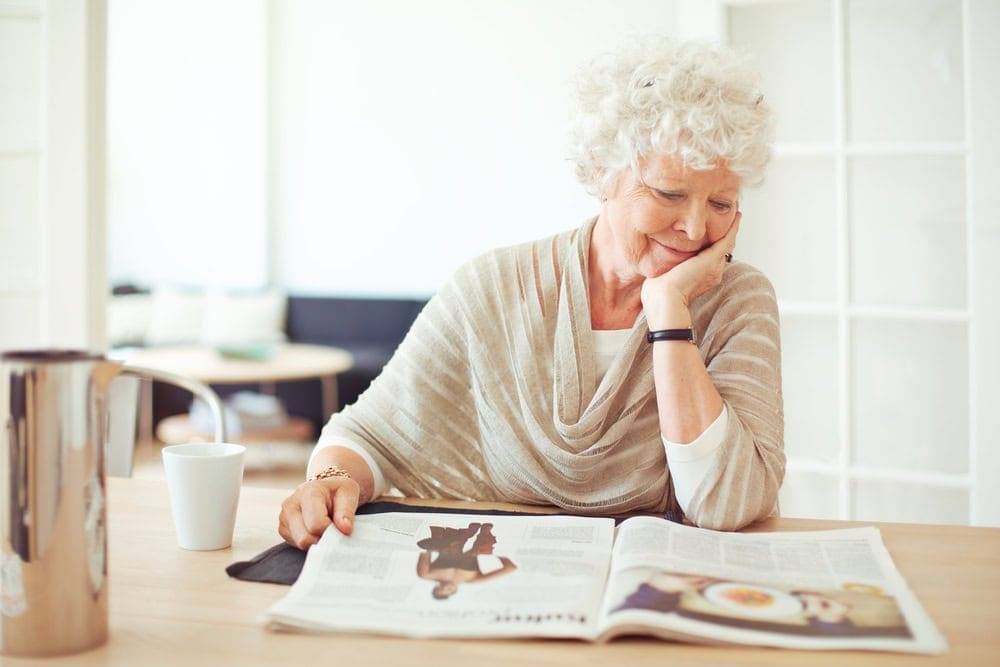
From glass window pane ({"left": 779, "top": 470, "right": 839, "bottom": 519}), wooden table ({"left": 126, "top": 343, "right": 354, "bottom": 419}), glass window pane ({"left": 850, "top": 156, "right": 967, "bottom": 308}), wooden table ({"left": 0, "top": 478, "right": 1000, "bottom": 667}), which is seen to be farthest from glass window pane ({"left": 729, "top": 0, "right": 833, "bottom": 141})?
wooden table ({"left": 126, "top": 343, "right": 354, "bottom": 419})

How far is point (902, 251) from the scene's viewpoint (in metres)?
2.37

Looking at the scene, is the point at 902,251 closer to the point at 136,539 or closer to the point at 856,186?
the point at 856,186

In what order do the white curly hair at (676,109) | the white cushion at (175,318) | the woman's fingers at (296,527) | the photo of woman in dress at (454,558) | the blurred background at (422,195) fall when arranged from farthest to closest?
the white cushion at (175,318) → the blurred background at (422,195) → the white curly hair at (676,109) → the woman's fingers at (296,527) → the photo of woman in dress at (454,558)

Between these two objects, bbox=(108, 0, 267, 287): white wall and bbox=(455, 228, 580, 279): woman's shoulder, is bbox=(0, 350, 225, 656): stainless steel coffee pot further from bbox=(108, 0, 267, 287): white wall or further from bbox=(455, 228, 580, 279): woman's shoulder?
bbox=(108, 0, 267, 287): white wall

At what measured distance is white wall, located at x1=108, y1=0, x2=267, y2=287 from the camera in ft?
21.0

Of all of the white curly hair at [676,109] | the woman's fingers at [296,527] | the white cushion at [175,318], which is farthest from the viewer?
the white cushion at [175,318]

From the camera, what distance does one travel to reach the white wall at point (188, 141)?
21.0 feet

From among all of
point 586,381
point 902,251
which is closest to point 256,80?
point 902,251

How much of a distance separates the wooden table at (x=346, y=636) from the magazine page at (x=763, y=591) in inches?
0.7

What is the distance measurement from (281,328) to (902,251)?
4604mm

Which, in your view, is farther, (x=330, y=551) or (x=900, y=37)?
(x=900, y=37)

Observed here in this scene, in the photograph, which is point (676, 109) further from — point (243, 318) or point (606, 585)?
point (243, 318)

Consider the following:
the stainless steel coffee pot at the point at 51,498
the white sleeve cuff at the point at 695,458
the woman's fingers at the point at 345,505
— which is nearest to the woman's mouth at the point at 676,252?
the white sleeve cuff at the point at 695,458

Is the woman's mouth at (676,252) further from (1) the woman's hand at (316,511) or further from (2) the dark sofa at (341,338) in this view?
(2) the dark sofa at (341,338)
